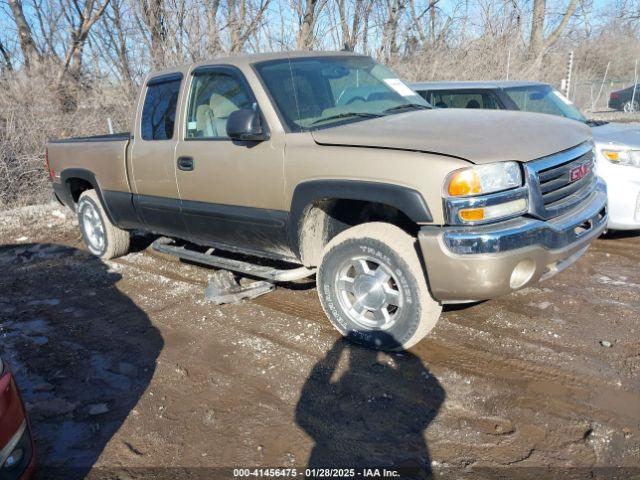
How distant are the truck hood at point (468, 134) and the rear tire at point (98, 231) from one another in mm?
3240

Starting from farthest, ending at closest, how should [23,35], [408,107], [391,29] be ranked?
1. [391,29]
2. [23,35]
3. [408,107]

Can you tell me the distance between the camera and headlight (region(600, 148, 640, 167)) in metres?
5.12

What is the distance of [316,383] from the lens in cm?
328

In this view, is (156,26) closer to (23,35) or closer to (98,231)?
(23,35)

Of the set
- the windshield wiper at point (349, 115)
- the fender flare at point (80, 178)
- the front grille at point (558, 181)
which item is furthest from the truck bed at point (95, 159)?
the front grille at point (558, 181)

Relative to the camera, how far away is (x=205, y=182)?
428 cm

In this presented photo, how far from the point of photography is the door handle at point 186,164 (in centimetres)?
435

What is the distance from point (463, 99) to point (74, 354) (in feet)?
17.0

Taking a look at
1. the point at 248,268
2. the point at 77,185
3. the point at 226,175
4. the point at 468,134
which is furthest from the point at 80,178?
the point at 468,134

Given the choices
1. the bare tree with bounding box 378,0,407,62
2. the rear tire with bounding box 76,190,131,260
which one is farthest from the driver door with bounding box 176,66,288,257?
the bare tree with bounding box 378,0,407,62

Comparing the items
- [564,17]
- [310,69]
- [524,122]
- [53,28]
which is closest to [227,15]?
[53,28]

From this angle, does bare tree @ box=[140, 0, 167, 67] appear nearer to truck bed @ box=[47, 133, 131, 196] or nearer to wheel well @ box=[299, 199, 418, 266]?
truck bed @ box=[47, 133, 131, 196]

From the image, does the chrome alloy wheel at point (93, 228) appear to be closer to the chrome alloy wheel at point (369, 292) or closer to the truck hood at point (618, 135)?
the chrome alloy wheel at point (369, 292)

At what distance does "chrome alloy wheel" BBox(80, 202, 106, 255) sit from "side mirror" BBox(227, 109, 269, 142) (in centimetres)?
291
